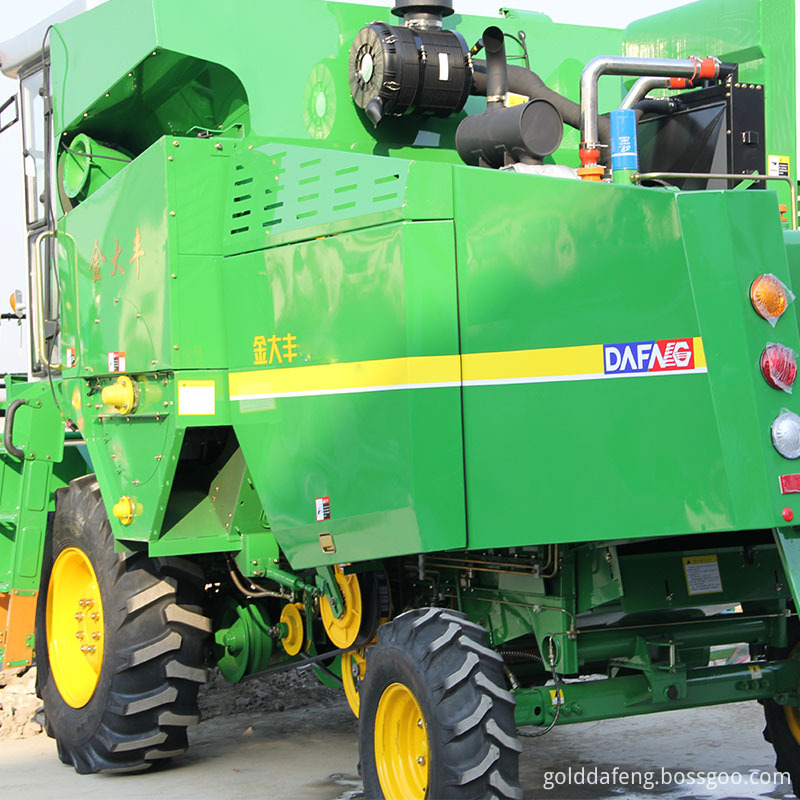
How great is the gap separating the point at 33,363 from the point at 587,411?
3923mm

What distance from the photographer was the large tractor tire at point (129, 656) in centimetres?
619

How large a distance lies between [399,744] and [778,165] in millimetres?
2940

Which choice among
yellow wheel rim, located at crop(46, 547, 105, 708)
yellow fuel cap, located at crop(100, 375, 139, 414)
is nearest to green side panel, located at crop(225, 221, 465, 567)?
yellow fuel cap, located at crop(100, 375, 139, 414)

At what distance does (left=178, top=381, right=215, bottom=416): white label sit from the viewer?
5.64 metres

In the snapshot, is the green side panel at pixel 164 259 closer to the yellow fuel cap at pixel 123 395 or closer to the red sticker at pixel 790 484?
the yellow fuel cap at pixel 123 395

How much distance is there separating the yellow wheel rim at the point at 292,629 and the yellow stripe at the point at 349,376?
3.85 feet

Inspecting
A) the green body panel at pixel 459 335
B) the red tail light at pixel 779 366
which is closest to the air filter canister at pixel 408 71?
the green body panel at pixel 459 335

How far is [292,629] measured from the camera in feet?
20.5

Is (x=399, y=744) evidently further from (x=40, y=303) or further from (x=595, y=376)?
(x=40, y=303)

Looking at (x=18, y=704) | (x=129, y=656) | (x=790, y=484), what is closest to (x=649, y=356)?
(x=790, y=484)

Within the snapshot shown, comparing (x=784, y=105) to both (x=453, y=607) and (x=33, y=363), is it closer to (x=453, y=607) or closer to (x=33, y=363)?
(x=453, y=607)

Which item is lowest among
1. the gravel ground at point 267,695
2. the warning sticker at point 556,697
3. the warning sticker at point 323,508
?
the gravel ground at point 267,695

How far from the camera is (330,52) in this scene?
6.29 m

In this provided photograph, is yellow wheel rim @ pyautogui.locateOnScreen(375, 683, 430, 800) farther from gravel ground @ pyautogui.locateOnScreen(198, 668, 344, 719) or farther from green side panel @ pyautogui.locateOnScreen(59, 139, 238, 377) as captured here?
gravel ground @ pyautogui.locateOnScreen(198, 668, 344, 719)
